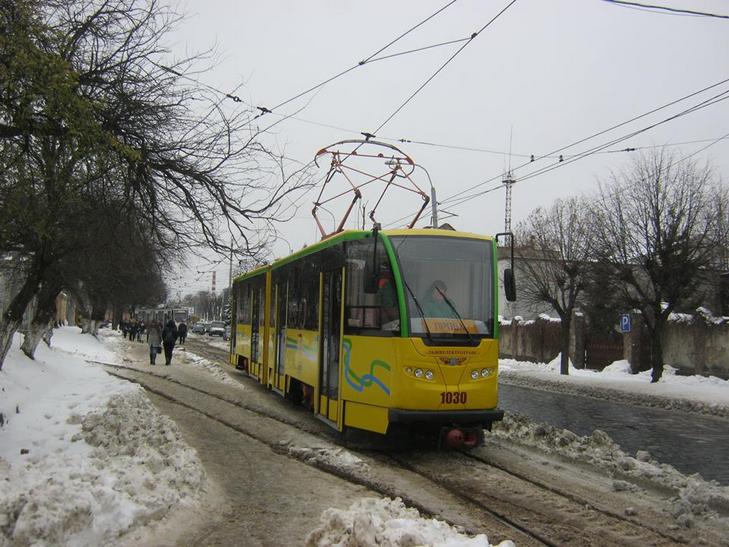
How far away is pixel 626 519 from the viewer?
603cm

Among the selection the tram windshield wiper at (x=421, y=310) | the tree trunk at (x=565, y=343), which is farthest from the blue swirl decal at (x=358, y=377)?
the tree trunk at (x=565, y=343)

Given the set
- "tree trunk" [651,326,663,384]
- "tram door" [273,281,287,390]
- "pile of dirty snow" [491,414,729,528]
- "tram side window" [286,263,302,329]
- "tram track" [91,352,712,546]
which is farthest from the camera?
"tree trunk" [651,326,663,384]

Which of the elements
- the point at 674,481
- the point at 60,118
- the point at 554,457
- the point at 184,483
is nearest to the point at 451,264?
the point at 554,457

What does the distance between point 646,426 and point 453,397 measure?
7.24 metres

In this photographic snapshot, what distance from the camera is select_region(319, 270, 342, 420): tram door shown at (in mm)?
9539

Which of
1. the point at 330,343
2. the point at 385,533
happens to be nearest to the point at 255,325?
the point at 330,343

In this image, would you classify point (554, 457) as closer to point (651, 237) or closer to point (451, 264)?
point (451, 264)

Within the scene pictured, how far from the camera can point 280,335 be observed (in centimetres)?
1356

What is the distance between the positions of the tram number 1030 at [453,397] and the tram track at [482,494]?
774 millimetres

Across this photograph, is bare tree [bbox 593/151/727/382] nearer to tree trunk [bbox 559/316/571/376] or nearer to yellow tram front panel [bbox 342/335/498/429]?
tree trunk [bbox 559/316/571/376]

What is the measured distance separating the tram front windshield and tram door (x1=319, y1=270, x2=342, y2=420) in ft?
4.16

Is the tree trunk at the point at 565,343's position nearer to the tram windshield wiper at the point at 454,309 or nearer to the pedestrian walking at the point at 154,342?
the pedestrian walking at the point at 154,342

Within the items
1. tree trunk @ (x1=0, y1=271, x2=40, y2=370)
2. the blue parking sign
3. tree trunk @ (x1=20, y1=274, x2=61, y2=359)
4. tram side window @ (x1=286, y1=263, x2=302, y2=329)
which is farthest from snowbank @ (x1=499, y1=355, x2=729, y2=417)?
tree trunk @ (x1=0, y1=271, x2=40, y2=370)

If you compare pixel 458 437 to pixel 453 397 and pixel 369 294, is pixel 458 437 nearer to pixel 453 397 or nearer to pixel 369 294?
pixel 453 397
